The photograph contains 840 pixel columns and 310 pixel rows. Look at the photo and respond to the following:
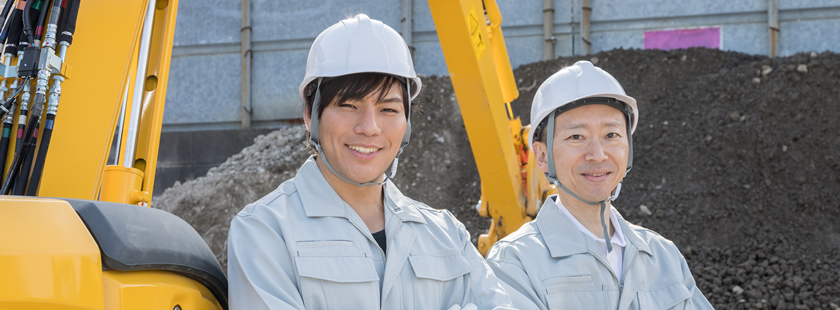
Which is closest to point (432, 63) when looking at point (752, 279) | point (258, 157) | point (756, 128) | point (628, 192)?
point (258, 157)

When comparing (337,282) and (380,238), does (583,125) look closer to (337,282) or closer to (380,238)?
(380,238)

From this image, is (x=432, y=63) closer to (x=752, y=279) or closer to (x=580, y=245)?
(x=752, y=279)

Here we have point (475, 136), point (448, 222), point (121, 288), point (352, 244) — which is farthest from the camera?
point (475, 136)

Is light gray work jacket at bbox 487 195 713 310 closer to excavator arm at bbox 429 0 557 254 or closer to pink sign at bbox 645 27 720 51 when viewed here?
excavator arm at bbox 429 0 557 254

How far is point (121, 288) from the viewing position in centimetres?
135

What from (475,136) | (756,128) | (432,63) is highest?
(432,63)

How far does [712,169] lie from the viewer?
318 inches

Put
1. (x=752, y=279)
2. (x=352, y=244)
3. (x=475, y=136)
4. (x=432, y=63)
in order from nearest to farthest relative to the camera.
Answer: (x=352, y=244) → (x=475, y=136) → (x=752, y=279) → (x=432, y=63)

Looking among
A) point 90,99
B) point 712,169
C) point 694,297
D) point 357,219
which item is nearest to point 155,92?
point 90,99

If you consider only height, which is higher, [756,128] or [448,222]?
[756,128]

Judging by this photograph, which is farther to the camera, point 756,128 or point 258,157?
point 258,157

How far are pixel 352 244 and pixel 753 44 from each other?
1048 cm

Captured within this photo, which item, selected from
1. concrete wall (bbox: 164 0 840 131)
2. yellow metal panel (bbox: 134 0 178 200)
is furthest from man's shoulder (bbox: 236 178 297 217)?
concrete wall (bbox: 164 0 840 131)

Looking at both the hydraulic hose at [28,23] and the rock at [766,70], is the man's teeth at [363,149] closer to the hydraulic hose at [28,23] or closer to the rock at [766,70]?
the hydraulic hose at [28,23]
